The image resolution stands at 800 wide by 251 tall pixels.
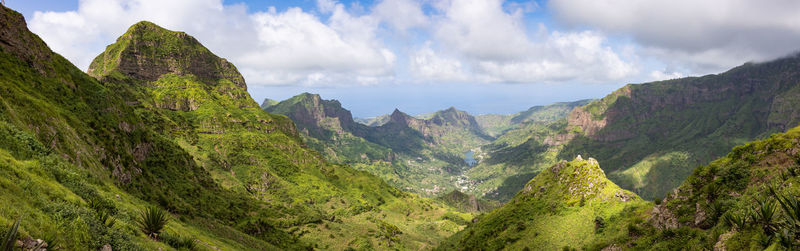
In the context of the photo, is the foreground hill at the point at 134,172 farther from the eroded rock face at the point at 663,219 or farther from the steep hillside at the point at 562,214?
the eroded rock face at the point at 663,219

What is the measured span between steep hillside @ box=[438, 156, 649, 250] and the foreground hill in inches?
1712

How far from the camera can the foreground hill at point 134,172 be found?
19.8 m

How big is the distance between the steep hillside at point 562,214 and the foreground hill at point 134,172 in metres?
43.5

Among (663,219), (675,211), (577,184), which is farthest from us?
(577,184)

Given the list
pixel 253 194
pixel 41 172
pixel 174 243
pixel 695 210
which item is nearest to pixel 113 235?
pixel 174 243

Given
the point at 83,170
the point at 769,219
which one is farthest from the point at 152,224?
the point at 769,219

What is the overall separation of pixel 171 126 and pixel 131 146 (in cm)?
10312

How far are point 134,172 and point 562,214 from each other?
95.2 metres

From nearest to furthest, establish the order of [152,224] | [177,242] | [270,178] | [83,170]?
[152,224]
[177,242]
[83,170]
[270,178]

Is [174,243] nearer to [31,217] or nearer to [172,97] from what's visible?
[31,217]

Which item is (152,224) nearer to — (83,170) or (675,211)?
(83,170)

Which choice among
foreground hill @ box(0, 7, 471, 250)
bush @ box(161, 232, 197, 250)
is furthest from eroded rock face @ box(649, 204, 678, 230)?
foreground hill @ box(0, 7, 471, 250)

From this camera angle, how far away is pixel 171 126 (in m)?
155

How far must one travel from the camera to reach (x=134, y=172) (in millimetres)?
60375
